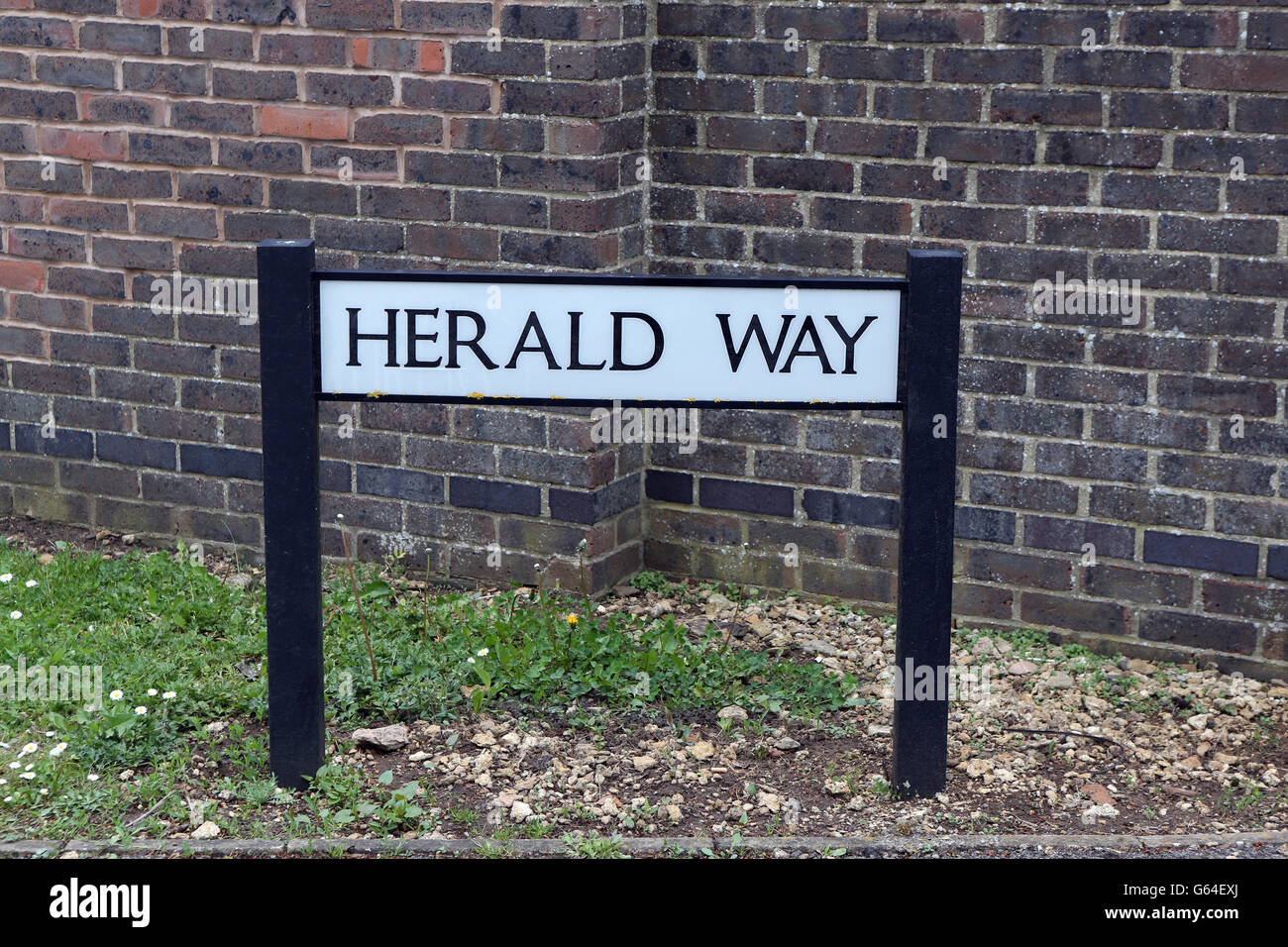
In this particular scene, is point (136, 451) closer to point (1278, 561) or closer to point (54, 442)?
point (54, 442)

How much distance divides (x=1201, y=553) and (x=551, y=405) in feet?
7.32

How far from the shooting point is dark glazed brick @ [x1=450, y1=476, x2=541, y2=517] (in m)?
5.34

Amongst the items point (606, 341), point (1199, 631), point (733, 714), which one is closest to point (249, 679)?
point (733, 714)

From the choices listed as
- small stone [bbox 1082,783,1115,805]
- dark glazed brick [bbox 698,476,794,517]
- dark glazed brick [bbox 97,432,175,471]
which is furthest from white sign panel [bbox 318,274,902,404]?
dark glazed brick [bbox 97,432,175,471]

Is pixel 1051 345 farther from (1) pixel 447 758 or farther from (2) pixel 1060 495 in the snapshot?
(1) pixel 447 758

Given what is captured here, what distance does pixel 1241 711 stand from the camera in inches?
184

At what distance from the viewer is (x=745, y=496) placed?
215 inches

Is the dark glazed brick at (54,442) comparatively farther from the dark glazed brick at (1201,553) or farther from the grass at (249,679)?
the dark glazed brick at (1201,553)

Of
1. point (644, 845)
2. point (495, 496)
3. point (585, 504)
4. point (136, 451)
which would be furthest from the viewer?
point (136, 451)

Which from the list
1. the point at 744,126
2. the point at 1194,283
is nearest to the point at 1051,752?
the point at 1194,283

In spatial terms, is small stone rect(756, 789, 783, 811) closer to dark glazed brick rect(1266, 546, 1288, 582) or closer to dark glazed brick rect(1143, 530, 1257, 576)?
dark glazed brick rect(1143, 530, 1257, 576)

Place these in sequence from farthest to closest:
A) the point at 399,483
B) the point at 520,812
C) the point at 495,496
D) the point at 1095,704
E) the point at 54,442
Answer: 1. the point at 54,442
2. the point at 399,483
3. the point at 495,496
4. the point at 1095,704
5. the point at 520,812

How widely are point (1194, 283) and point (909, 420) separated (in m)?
1.45

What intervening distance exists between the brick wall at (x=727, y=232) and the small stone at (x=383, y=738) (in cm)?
112
